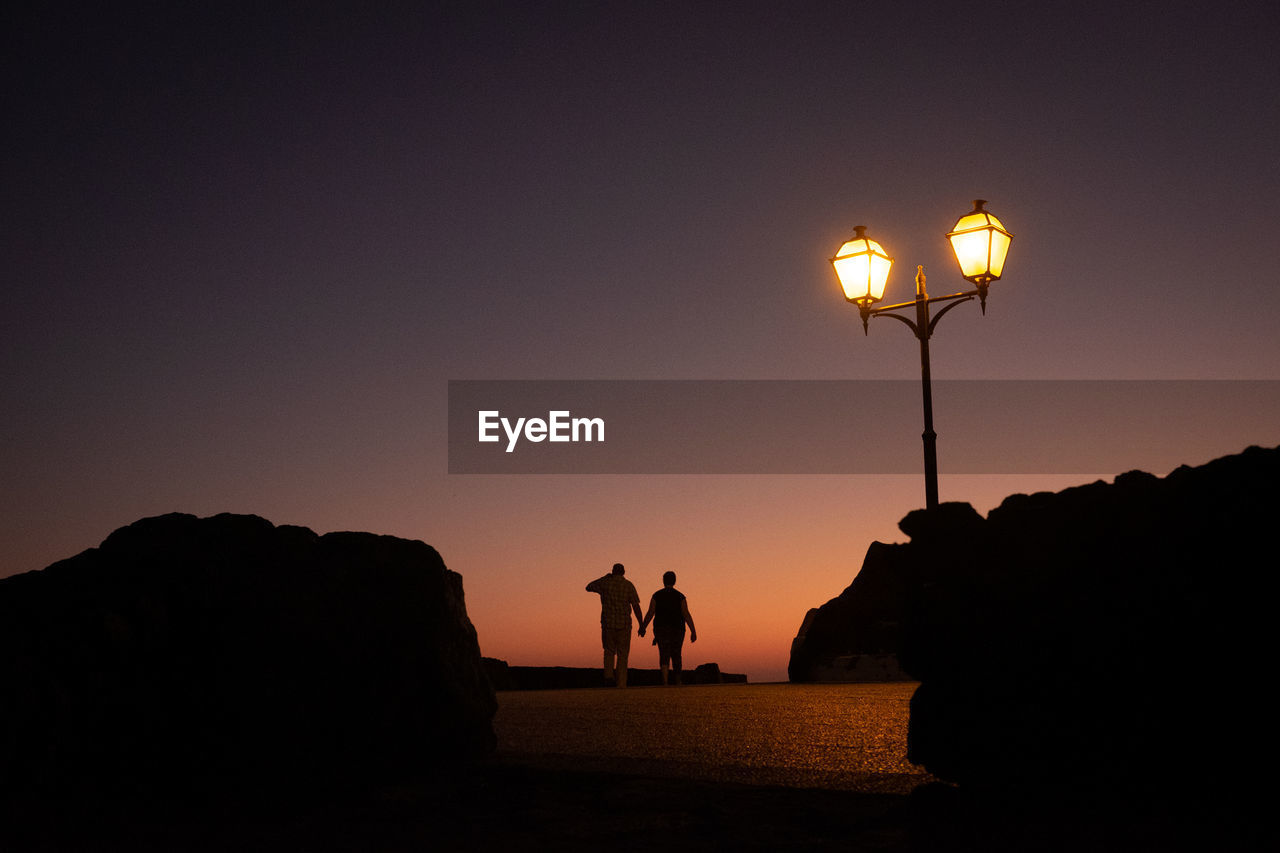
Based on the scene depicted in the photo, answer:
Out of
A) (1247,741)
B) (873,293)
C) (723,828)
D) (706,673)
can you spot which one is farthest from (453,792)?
(706,673)

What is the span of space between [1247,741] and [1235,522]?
713 mm

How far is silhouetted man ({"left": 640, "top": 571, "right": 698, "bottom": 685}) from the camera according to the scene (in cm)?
1686

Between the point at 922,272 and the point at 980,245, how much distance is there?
0.67 meters

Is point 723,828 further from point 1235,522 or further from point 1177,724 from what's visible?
point 1235,522

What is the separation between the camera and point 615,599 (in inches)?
641

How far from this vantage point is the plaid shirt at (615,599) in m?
16.2

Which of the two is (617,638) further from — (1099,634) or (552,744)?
(1099,634)

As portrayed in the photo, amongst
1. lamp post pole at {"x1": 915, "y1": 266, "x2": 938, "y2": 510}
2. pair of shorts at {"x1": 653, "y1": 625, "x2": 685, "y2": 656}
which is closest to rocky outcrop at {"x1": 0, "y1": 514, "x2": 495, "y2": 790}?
lamp post pole at {"x1": 915, "y1": 266, "x2": 938, "y2": 510}

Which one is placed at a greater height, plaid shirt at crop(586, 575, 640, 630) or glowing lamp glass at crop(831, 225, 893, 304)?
glowing lamp glass at crop(831, 225, 893, 304)

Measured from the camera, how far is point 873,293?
39.6 feet

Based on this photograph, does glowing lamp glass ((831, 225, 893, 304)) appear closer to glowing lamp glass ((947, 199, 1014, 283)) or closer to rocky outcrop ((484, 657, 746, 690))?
glowing lamp glass ((947, 199, 1014, 283))

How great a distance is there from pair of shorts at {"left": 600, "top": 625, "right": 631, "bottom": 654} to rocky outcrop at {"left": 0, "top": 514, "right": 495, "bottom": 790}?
9.92 m

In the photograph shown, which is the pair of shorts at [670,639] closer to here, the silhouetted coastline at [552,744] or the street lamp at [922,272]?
the street lamp at [922,272]

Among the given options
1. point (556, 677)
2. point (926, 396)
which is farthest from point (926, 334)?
point (556, 677)
